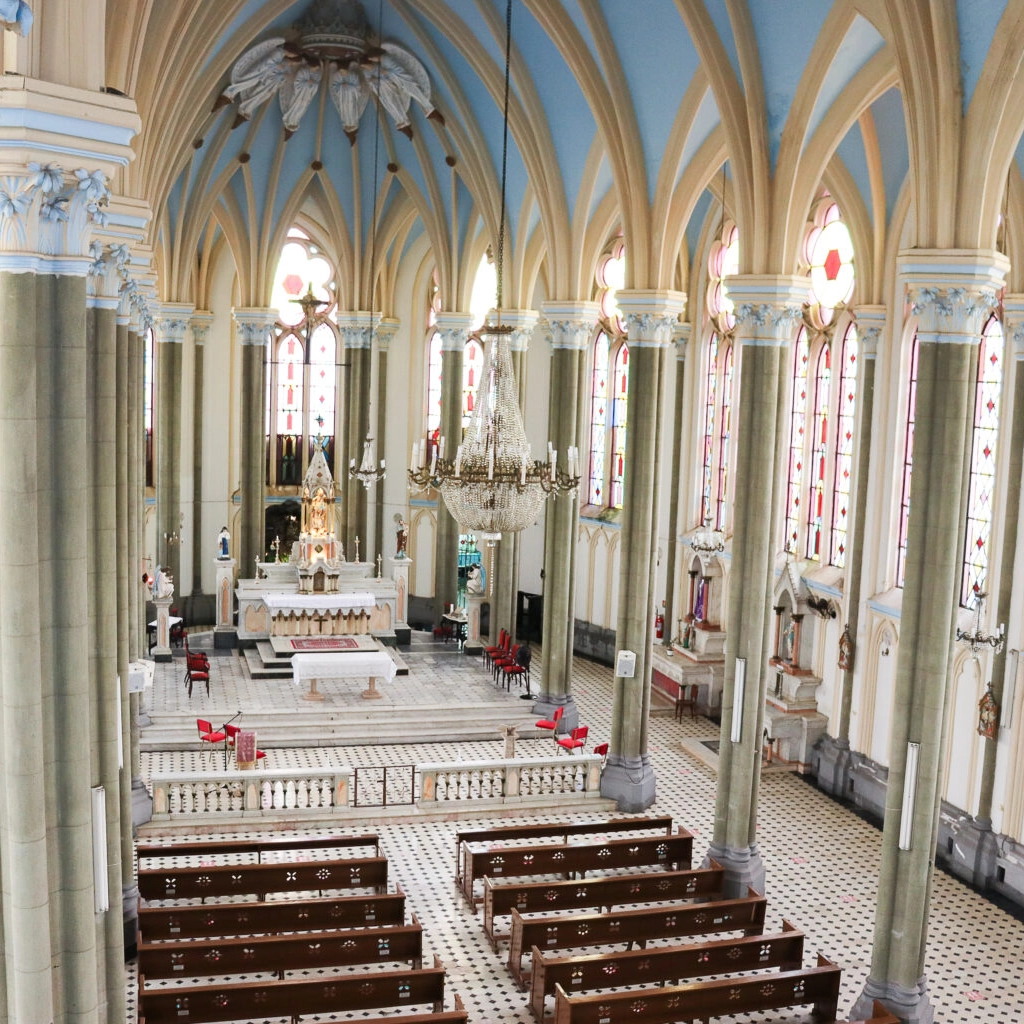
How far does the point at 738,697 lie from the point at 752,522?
234 centimetres

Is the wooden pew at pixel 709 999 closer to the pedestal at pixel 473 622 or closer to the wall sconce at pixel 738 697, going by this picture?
the wall sconce at pixel 738 697

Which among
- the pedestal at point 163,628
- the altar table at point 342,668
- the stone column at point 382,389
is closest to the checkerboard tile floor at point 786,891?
the altar table at point 342,668

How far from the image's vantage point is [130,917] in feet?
45.1

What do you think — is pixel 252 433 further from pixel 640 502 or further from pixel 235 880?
pixel 235 880

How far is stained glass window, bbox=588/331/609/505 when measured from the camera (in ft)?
99.2

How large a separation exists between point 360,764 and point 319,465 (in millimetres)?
9395

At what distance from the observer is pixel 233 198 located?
1166 inches

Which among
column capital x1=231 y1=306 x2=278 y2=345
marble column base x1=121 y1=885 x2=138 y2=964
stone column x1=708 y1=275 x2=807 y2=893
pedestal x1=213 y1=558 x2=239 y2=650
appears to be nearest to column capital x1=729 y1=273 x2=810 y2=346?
stone column x1=708 y1=275 x2=807 y2=893

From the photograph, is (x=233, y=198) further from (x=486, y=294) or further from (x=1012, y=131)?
(x=1012, y=131)

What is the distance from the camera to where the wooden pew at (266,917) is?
43.9 ft

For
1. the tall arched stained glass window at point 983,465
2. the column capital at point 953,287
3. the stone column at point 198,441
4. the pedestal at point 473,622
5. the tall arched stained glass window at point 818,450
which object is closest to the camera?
the column capital at point 953,287

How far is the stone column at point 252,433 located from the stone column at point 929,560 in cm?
2101

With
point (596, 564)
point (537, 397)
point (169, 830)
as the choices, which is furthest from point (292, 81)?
point (169, 830)

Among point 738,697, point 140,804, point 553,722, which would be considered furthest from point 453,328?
point 738,697
